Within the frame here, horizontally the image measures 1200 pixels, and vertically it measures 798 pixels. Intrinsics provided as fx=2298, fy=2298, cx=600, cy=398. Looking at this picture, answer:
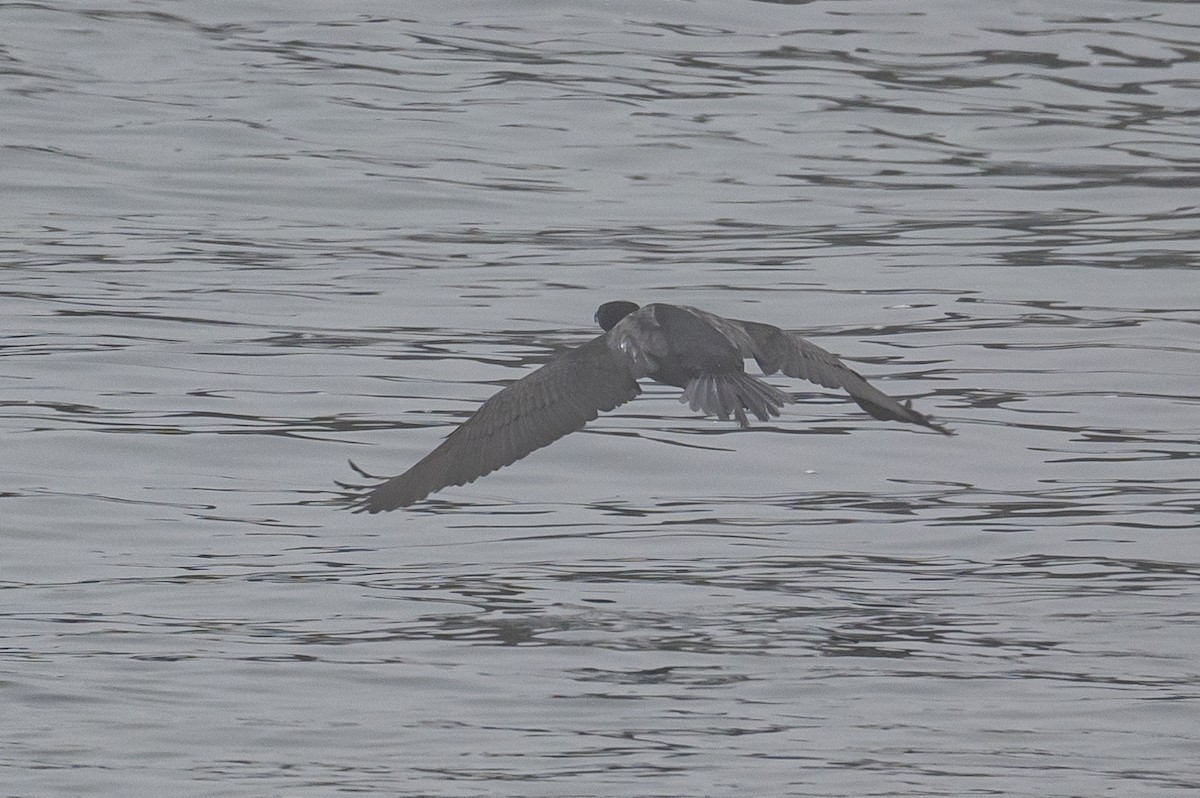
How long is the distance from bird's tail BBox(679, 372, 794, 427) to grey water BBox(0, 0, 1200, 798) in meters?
0.73

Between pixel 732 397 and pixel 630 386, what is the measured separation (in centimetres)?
50

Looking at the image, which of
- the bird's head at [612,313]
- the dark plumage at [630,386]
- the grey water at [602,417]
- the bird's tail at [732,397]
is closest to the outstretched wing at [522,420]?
the dark plumage at [630,386]

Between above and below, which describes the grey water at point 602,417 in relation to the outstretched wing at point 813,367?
below

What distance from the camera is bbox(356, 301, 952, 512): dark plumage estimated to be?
7.70 meters

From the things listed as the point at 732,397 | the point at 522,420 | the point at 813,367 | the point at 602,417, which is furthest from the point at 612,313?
the point at 602,417

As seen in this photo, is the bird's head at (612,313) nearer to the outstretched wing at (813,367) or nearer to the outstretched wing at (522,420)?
the outstretched wing at (813,367)

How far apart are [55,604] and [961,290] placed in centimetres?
760

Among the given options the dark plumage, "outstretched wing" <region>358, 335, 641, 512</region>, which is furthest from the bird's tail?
"outstretched wing" <region>358, 335, 641, 512</region>

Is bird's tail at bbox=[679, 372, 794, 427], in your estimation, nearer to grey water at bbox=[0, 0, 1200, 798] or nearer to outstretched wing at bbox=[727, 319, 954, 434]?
outstretched wing at bbox=[727, 319, 954, 434]

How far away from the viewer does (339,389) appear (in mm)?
11750

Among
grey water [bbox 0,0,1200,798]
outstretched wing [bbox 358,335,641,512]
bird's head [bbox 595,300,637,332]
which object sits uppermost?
bird's head [bbox 595,300,637,332]

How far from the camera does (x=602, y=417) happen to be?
1154 cm

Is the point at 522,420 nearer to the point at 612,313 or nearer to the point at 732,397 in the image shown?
the point at 732,397

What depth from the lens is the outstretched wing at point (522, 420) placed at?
767cm
